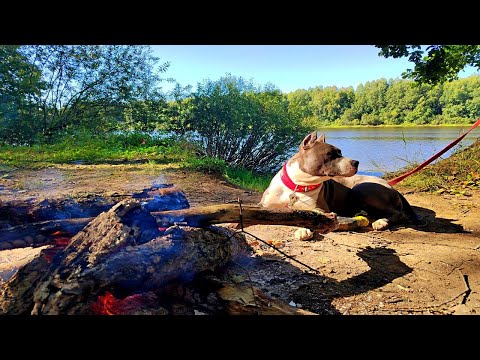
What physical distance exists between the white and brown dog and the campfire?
2.87 feet

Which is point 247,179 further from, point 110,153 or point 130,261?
point 130,261

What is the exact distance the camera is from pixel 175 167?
3.03 metres

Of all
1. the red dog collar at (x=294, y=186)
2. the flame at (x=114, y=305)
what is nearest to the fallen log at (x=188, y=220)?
the flame at (x=114, y=305)

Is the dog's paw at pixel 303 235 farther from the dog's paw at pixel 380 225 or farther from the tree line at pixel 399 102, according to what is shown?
the tree line at pixel 399 102

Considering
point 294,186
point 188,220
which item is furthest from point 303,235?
point 188,220

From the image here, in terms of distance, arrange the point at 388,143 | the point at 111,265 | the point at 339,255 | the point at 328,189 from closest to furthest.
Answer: the point at 111,265 → the point at 339,255 → the point at 328,189 → the point at 388,143

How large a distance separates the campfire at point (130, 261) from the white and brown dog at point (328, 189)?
2.87ft

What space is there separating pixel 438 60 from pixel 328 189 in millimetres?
1284

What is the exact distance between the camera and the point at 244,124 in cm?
321
